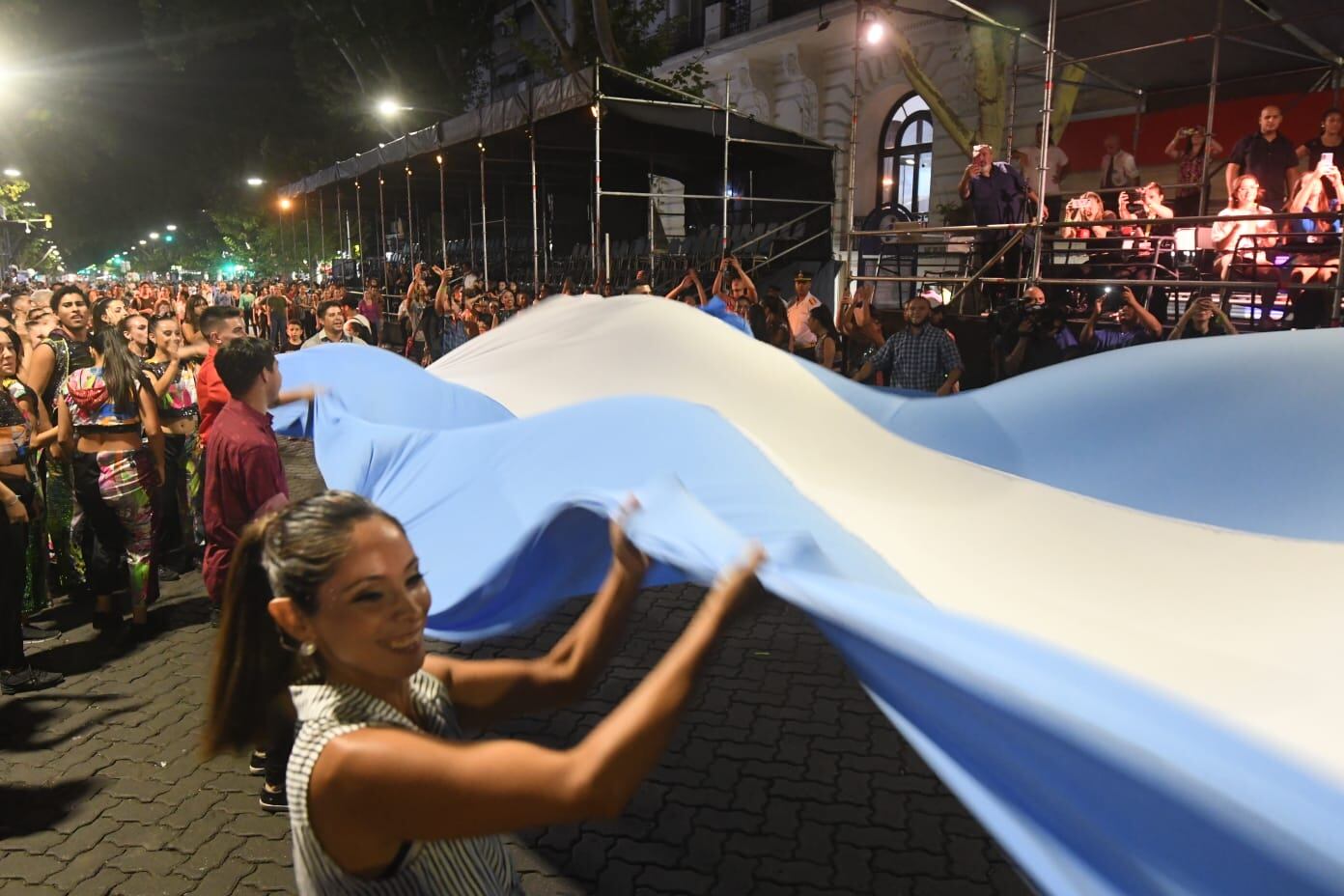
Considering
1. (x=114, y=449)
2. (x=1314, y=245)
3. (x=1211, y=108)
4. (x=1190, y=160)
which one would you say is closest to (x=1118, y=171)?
(x=1190, y=160)

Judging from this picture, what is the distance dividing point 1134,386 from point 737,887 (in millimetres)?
2399

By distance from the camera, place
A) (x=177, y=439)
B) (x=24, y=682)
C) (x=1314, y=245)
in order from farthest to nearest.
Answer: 1. (x=1314, y=245)
2. (x=177, y=439)
3. (x=24, y=682)

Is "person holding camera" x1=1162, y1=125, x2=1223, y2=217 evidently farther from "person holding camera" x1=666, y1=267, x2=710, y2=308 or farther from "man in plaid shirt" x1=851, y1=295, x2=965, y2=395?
"person holding camera" x1=666, y1=267, x2=710, y2=308

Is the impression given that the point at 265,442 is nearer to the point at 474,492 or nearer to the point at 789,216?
the point at 474,492

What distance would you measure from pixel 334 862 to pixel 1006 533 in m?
2.34

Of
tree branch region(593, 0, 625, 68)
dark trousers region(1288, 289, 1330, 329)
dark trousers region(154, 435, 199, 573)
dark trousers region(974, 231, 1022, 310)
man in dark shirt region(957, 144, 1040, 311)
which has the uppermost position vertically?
tree branch region(593, 0, 625, 68)

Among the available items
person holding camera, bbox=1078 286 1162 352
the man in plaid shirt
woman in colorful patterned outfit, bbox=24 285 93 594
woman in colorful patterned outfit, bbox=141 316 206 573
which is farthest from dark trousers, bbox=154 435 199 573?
person holding camera, bbox=1078 286 1162 352

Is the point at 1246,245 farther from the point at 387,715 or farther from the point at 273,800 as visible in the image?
the point at 387,715

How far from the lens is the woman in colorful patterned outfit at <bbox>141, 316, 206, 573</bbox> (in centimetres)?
630

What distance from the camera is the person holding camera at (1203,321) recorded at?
5.94 m

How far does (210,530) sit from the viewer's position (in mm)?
4078

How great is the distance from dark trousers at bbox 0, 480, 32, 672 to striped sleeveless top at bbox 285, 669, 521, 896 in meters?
Answer: 4.17

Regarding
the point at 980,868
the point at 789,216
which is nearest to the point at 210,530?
the point at 980,868

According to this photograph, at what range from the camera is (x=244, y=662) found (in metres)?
1.70
